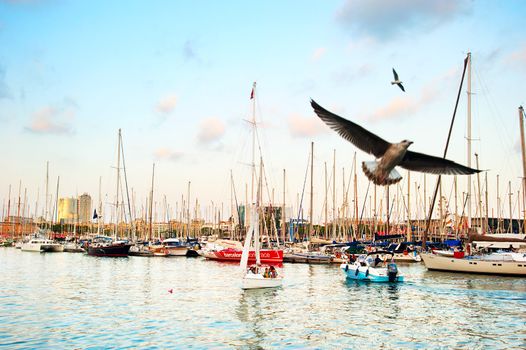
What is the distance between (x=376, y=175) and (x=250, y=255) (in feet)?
120

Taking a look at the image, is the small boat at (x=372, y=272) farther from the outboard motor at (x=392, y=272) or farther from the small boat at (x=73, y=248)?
the small boat at (x=73, y=248)

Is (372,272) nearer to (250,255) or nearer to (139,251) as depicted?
(250,255)

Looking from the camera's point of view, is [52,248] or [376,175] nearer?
[376,175]

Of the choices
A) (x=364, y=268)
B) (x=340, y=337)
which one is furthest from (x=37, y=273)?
(x=340, y=337)

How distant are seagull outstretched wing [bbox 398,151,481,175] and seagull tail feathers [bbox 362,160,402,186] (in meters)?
0.99

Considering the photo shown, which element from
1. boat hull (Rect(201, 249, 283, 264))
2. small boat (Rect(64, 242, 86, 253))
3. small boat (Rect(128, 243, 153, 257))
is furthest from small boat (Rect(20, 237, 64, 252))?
boat hull (Rect(201, 249, 283, 264))

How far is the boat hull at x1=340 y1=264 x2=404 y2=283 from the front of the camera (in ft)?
118

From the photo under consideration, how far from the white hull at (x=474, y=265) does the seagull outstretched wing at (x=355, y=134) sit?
2885 centimetres

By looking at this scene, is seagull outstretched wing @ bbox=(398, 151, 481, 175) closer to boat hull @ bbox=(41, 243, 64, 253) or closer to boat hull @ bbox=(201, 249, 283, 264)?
boat hull @ bbox=(201, 249, 283, 264)

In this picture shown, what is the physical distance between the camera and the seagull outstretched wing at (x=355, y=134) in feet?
54.1

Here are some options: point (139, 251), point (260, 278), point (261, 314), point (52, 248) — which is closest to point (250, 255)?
point (260, 278)

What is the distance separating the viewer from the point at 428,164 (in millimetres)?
17766

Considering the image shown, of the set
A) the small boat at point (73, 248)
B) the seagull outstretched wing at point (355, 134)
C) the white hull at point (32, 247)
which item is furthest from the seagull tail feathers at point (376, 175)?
the white hull at point (32, 247)

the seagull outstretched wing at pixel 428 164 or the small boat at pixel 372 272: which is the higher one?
the seagull outstretched wing at pixel 428 164
